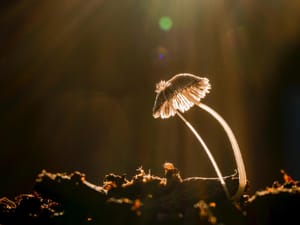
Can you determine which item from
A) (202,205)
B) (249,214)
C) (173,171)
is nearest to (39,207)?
(173,171)

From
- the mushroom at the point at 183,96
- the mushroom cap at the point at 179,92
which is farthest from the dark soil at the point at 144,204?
the mushroom cap at the point at 179,92

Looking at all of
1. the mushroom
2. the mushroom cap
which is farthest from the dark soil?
the mushroom cap

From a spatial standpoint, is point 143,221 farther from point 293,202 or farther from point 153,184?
point 293,202

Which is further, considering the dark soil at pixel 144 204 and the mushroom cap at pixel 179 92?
the mushroom cap at pixel 179 92

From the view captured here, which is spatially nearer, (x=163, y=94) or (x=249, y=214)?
(x=249, y=214)

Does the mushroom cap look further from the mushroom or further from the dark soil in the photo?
the dark soil

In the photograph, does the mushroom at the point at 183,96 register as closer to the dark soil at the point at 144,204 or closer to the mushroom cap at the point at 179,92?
the mushroom cap at the point at 179,92
